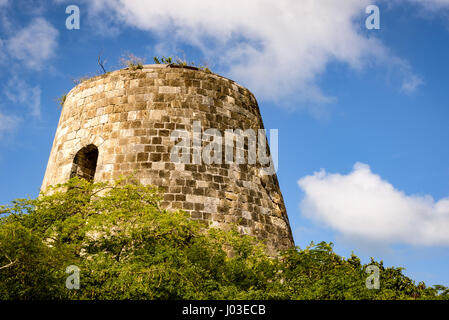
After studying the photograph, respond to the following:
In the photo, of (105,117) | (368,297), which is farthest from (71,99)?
(368,297)

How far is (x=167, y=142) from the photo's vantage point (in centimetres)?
956

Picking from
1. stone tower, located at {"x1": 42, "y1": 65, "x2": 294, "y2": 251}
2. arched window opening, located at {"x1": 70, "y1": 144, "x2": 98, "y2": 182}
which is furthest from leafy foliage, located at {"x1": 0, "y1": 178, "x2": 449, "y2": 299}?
arched window opening, located at {"x1": 70, "y1": 144, "x2": 98, "y2": 182}

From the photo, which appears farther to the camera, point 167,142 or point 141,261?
point 167,142

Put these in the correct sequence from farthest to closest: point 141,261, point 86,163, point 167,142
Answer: point 86,163 → point 167,142 → point 141,261

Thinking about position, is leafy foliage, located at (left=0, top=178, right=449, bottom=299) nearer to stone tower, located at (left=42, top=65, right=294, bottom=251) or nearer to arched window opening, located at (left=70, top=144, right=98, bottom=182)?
stone tower, located at (left=42, top=65, right=294, bottom=251)

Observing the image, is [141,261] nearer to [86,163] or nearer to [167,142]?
[167,142]

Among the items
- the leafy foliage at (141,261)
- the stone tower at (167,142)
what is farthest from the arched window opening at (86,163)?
the leafy foliage at (141,261)

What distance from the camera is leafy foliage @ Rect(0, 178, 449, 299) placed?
17.7 ft

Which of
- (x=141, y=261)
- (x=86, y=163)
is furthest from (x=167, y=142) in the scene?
(x=141, y=261)

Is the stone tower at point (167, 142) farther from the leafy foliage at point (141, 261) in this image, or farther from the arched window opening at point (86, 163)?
the leafy foliage at point (141, 261)

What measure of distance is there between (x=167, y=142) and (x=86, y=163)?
2.31 meters

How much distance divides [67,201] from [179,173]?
2476 mm

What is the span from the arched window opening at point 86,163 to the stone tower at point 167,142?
2 centimetres

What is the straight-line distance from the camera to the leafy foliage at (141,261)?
17.7 feet
